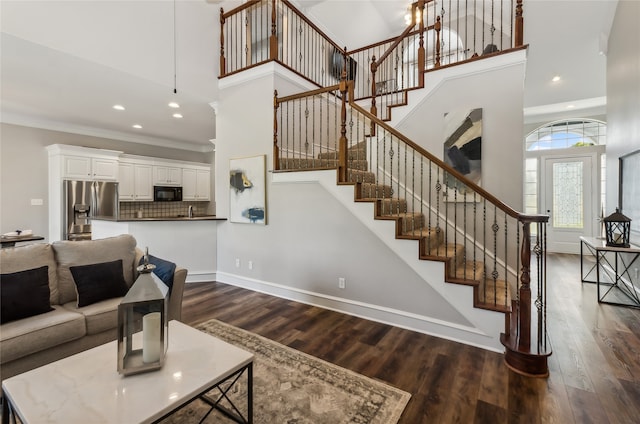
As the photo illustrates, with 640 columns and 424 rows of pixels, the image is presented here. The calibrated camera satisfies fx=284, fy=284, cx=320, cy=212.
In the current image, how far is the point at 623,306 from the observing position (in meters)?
3.49

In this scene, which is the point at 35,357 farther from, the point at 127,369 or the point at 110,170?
the point at 110,170

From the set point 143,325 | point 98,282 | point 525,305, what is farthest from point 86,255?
point 525,305

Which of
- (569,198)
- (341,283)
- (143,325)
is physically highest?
(569,198)

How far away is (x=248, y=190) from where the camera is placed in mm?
4242

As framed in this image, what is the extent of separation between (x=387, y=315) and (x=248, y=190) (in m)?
2.59

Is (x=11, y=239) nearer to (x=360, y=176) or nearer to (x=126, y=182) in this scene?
(x=126, y=182)

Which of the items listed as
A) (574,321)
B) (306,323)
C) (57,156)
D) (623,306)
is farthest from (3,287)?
(623,306)

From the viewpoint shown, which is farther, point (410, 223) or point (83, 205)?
point (83, 205)

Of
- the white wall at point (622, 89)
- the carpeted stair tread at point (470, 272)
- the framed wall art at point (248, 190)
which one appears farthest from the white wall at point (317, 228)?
the white wall at point (622, 89)

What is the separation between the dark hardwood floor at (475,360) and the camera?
1808mm

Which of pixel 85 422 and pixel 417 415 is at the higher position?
pixel 85 422

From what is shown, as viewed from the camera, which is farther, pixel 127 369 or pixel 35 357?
pixel 35 357

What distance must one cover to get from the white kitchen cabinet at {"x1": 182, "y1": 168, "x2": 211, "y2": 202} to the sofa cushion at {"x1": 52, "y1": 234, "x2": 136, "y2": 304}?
5.22 metres

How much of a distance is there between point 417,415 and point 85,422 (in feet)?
5.63
